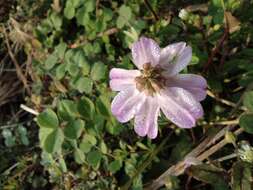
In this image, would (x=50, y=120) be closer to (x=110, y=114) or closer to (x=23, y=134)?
(x=110, y=114)

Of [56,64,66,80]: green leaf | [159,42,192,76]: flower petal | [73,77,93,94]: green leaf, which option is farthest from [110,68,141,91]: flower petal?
[56,64,66,80]: green leaf

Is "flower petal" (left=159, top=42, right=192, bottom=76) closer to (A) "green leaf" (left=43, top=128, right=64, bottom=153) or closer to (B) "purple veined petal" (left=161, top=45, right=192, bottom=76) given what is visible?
(B) "purple veined petal" (left=161, top=45, right=192, bottom=76)

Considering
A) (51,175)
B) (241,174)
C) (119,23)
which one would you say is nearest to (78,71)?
(119,23)

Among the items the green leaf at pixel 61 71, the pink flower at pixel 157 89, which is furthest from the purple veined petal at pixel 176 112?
the green leaf at pixel 61 71

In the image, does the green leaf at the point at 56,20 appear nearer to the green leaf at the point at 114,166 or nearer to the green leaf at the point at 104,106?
the green leaf at the point at 104,106

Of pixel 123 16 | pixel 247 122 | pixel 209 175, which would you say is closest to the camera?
pixel 247 122

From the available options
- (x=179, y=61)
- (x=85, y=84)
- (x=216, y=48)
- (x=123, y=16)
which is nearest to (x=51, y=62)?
(x=85, y=84)
